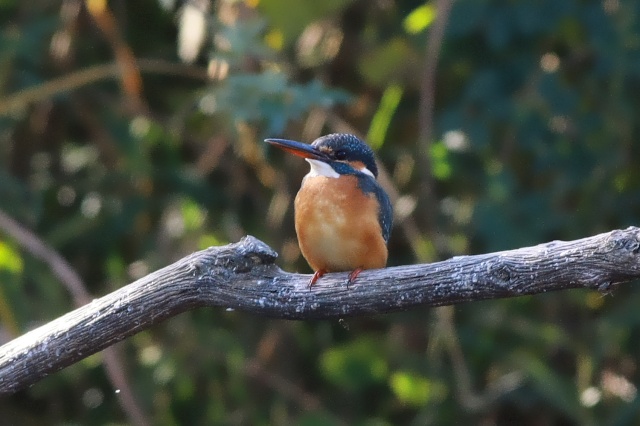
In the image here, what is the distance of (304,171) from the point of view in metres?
4.45

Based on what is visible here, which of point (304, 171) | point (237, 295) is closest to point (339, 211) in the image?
point (237, 295)

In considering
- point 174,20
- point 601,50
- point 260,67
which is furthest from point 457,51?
point 174,20

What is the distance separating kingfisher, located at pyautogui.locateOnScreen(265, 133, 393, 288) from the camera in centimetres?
262

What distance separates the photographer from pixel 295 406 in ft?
14.7

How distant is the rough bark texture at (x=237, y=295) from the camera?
1968mm

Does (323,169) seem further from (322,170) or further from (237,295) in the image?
(237,295)

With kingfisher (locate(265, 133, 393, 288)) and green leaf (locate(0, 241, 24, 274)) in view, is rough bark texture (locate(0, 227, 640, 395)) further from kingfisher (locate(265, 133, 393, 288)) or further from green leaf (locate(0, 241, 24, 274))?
green leaf (locate(0, 241, 24, 274))

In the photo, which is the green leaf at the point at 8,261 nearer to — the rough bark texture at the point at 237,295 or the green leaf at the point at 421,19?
the rough bark texture at the point at 237,295

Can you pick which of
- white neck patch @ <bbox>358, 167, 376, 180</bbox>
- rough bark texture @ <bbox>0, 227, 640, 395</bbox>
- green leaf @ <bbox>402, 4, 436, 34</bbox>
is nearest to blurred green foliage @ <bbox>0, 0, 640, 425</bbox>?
green leaf @ <bbox>402, 4, 436, 34</bbox>

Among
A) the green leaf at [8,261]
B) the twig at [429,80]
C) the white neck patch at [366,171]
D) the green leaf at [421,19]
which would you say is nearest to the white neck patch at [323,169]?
the white neck patch at [366,171]

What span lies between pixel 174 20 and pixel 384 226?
2212 millimetres

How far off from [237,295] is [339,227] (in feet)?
2.07

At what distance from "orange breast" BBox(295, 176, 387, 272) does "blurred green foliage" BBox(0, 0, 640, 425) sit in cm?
102

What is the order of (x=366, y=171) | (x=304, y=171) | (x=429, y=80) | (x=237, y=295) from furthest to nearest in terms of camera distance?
(x=304, y=171) < (x=429, y=80) < (x=366, y=171) < (x=237, y=295)
